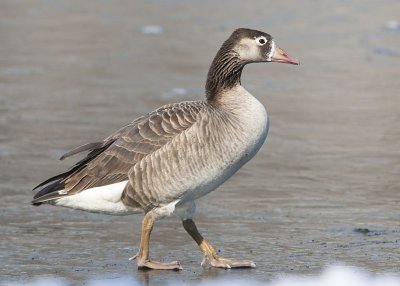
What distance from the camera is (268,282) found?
6168 millimetres

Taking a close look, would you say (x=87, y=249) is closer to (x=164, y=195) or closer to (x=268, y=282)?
(x=164, y=195)

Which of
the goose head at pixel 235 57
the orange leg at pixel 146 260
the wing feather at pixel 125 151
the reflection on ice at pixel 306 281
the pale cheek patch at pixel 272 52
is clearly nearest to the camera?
the reflection on ice at pixel 306 281

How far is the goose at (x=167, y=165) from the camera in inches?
259

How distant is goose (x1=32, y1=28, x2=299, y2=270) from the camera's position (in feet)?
21.6

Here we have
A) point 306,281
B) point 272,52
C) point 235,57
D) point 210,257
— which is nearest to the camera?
point 306,281

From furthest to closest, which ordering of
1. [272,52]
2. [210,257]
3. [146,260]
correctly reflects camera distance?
[272,52] → [210,257] → [146,260]

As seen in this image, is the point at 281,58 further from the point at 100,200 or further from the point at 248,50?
the point at 100,200

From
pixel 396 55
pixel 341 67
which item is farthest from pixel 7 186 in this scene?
pixel 396 55

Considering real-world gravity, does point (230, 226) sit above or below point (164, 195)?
below

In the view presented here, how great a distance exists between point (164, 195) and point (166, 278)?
1.88 feet

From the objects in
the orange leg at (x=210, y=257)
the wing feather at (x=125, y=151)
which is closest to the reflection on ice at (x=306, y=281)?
the orange leg at (x=210, y=257)

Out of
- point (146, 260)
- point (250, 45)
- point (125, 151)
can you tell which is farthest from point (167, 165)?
point (250, 45)

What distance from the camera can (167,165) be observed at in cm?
658

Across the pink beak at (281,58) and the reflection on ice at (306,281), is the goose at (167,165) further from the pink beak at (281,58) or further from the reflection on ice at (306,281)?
the pink beak at (281,58)
